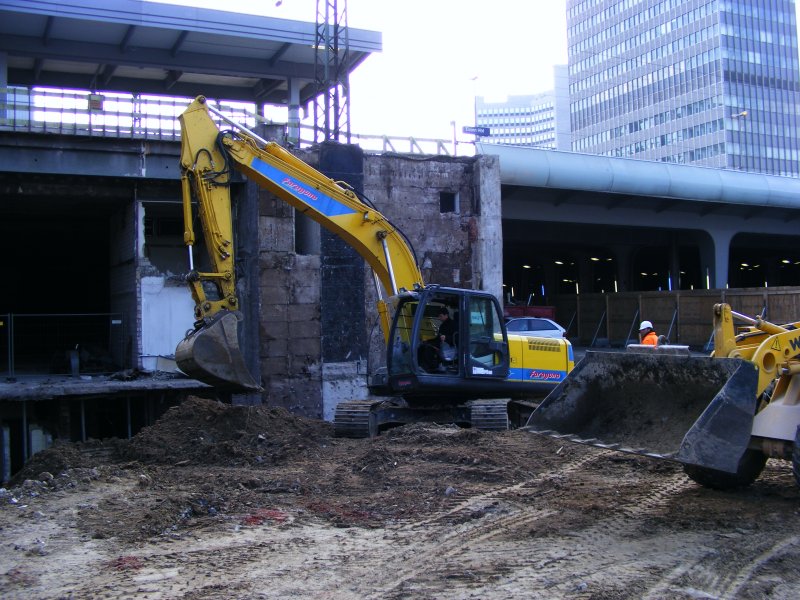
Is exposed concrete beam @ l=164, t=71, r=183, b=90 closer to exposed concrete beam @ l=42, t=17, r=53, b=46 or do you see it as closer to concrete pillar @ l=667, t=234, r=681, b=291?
exposed concrete beam @ l=42, t=17, r=53, b=46

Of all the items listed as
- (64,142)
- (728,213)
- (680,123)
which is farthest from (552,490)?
(680,123)

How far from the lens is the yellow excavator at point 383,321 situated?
38.0 ft

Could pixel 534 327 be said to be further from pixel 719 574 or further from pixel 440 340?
pixel 719 574

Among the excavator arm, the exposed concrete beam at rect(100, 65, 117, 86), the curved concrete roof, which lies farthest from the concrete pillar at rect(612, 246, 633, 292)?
the excavator arm

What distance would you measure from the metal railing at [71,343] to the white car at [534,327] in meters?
13.6

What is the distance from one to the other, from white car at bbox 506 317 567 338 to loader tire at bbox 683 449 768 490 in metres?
19.4

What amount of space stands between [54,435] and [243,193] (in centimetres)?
658

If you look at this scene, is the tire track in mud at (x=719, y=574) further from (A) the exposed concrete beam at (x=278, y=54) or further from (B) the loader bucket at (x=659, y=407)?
(A) the exposed concrete beam at (x=278, y=54)

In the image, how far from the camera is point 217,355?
1126 cm

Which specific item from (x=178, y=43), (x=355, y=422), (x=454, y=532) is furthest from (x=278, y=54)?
(x=454, y=532)

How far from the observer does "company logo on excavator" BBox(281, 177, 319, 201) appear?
12977mm

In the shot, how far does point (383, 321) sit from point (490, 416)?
2327 millimetres

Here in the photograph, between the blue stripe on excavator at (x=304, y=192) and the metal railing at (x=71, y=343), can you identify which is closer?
the blue stripe on excavator at (x=304, y=192)

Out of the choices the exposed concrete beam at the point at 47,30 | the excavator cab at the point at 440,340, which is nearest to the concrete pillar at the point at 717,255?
the excavator cab at the point at 440,340
